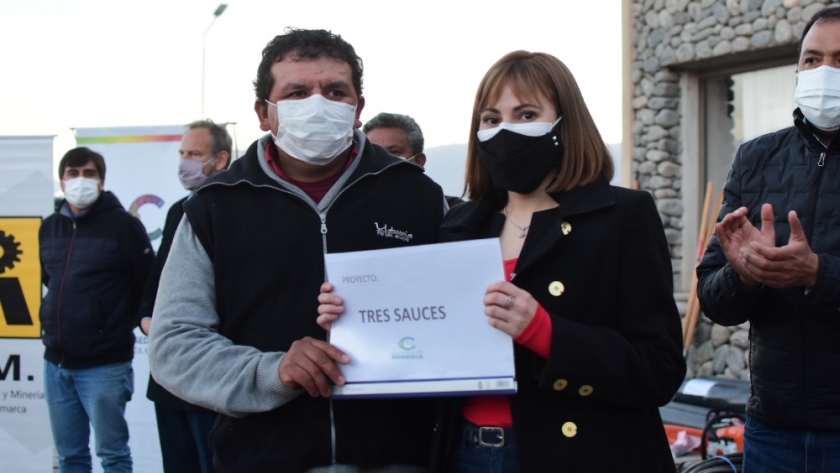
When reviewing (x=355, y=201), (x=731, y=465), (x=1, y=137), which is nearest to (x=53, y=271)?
(x=1, y=137)

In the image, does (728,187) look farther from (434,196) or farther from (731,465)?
(731,465)

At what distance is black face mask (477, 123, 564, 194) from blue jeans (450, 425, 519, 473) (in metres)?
0.67

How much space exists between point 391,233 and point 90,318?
365cm

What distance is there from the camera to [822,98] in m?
2.75

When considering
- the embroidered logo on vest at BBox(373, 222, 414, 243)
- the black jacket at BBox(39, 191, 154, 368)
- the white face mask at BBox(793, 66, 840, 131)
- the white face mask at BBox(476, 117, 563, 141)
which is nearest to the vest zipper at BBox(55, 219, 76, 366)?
the black jacket at BBox(39, 191, 154, 368)

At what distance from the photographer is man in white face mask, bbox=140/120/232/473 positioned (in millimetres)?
4617

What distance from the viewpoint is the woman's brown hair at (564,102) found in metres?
2.44

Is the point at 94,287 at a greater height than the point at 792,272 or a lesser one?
lesser

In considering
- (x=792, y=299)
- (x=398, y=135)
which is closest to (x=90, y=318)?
(x=398, y=135)

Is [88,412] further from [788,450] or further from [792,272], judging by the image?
[792,272]

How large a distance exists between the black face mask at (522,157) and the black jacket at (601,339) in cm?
11

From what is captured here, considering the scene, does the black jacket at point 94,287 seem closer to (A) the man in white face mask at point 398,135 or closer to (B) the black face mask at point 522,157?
(A) the man in white face mask at point 398,135

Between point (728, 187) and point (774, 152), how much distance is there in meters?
0.18

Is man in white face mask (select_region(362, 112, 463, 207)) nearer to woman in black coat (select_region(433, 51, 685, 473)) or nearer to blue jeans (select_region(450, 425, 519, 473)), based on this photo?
woman in black coat (select_region(433, 51, 685, 473))
